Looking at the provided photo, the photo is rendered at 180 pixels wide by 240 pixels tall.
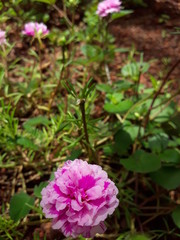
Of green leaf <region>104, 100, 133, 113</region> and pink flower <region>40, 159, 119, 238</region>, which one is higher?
pink flower <region>40, 159, 119, 238</region>

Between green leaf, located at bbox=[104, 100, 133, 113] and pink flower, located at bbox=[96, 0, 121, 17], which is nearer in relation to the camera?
green leaf, located at bbox=[104, 100, 133, 113]

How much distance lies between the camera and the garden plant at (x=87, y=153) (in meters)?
0.66

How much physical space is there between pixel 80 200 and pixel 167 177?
0.44m

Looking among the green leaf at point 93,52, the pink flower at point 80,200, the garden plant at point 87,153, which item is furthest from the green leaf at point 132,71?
the pink flower at point 80,200

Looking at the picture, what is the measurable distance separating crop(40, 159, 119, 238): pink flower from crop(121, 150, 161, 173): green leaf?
0.31m

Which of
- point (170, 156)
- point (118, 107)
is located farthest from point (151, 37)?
point (170, 156)

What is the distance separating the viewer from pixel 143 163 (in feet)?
3.23

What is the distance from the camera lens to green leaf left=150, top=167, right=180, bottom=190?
0.95 meters

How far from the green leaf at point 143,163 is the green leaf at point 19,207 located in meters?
0.33

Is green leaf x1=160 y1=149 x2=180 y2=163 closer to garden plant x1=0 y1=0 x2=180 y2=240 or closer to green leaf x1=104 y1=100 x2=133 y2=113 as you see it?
garden plant x1=0 y1=0 x2=180 y2=240

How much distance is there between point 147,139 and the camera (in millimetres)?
1215

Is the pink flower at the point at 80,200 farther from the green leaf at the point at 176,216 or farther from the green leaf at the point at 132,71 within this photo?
the green leaf at the point at 132,71

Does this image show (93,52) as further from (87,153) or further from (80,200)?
(80,200)

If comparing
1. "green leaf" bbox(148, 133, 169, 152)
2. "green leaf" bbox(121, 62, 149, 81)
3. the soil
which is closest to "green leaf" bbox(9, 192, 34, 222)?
"green leaf" bbox(148, 133, 169, 152)
